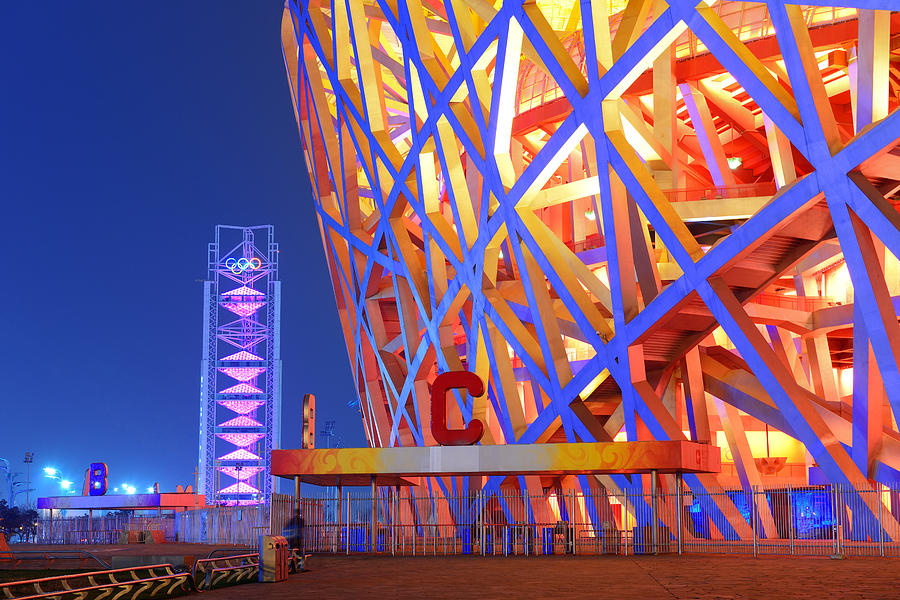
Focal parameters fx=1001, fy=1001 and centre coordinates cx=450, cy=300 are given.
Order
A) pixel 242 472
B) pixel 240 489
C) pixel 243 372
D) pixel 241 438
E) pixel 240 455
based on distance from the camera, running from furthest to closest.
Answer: pixel 243 372
pixel 241 438
pixel 240 455
pixel 242 472
pixel 240 489

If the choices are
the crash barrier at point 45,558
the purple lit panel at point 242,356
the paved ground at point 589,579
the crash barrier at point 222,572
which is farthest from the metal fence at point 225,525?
the purple lit panel at point 242,356

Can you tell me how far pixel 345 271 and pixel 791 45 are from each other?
28716 mm

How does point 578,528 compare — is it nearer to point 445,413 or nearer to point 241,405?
point 445,413

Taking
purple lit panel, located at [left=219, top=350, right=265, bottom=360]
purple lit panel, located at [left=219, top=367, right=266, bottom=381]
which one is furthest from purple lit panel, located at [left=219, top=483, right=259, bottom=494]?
purple lit panel, located at [left=219, top=350, right=265, bottom=360]

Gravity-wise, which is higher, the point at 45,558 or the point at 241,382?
the point at 241,382

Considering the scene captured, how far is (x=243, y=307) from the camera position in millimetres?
92375

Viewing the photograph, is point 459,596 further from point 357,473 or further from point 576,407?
point 576,407

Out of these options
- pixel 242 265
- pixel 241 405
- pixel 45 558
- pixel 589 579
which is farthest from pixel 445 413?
pixel 242 265

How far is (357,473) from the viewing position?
2698 cm

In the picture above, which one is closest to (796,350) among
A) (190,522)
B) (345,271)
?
(345,271)

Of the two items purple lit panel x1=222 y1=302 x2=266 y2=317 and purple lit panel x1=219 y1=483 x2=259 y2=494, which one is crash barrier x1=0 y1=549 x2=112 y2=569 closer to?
purple lit panel x1=219 y1=483 x2=259 y2=494

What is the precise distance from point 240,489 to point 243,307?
17.0m

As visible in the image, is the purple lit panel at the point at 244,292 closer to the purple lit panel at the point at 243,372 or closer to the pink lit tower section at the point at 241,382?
the pink lit tower section at the point at 241,382

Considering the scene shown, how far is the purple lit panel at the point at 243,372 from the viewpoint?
90062 mm
